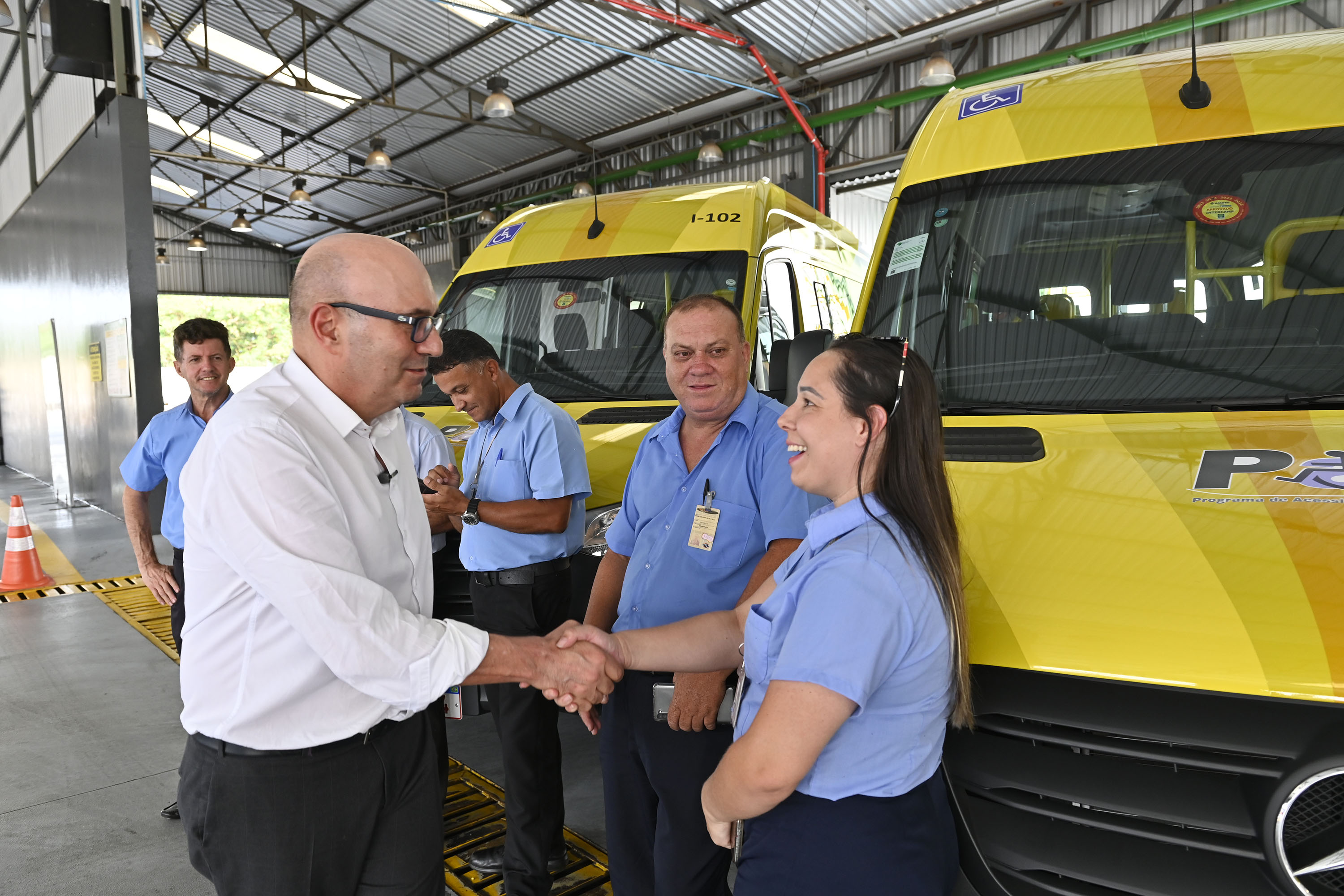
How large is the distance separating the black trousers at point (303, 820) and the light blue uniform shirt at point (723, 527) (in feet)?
2.33

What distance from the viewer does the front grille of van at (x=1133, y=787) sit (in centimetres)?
152

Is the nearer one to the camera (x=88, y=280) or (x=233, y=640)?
(x=233, y=640)

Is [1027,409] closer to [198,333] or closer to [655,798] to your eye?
[655,798]

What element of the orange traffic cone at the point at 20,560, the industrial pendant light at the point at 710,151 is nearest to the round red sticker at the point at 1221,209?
the orange traffic cone at the point at 20,560

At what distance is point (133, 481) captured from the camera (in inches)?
153

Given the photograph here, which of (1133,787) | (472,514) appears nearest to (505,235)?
(472,514)

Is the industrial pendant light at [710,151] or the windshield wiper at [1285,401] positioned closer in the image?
the windshield wiper at [1285,401]

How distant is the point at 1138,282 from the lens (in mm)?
2619

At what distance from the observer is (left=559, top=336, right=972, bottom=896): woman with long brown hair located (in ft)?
4.80

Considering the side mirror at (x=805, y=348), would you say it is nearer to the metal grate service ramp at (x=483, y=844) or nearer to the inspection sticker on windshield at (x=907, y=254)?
the inspection sticker on windshield at (x=907, y=254)

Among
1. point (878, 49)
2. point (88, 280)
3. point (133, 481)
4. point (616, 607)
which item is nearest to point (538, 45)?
point (878, 49)

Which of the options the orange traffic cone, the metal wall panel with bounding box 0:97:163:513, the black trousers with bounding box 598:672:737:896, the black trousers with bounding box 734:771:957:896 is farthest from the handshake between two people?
the metal wall panel with bounding box 0:97:163:513

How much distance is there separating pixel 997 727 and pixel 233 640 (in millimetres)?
→ 1424

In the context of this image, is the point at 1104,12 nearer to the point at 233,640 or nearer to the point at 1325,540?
the point at 1325,540
